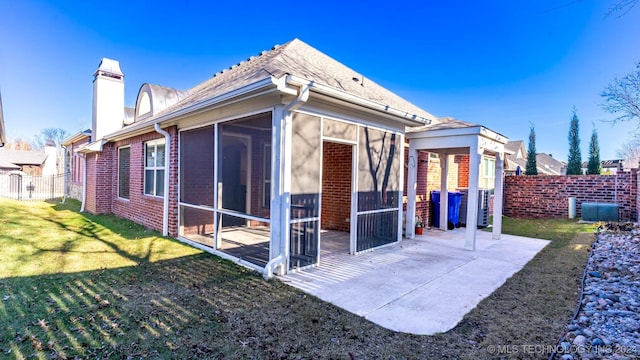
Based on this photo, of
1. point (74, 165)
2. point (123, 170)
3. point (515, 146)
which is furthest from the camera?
point (515, 146)

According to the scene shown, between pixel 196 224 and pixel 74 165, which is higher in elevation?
pixel 74 165

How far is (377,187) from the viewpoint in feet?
21.2

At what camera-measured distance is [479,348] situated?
8.99ft

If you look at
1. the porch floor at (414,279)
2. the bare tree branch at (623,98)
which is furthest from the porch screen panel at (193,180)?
the bare tree branch at (623,98)

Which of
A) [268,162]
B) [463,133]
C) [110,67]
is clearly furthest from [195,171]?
[110,67]

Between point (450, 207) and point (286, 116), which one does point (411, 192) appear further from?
point (286, 116)

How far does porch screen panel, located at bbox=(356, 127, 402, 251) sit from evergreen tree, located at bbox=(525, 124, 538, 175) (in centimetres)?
1660

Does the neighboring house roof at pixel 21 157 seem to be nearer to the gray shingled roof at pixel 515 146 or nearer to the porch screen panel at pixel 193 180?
the porch screen panel at pixel 193 180

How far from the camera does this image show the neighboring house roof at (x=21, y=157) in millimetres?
30919

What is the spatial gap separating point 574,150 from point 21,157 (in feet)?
163

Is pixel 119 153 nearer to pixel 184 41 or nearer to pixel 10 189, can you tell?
pixel 184 41

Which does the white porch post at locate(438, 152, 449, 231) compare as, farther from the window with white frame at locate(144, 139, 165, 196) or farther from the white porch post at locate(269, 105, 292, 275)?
the window with white frame at locate(144, 139, 165, 196)

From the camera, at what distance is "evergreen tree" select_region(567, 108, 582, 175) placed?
19.5 meters

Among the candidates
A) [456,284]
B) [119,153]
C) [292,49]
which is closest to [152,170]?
[119,153]
